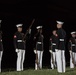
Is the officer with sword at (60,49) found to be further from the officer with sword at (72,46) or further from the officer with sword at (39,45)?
the officer with sword at (72,46)

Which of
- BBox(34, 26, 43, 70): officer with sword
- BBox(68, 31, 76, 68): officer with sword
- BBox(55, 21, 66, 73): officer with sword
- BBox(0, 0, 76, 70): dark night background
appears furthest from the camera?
BBox(0, 0, 76, 70): dark night background

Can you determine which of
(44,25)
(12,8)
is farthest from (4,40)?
(44,25)

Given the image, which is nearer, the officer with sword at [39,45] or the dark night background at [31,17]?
the officer with sword at [39,45]

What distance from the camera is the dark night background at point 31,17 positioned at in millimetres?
24094

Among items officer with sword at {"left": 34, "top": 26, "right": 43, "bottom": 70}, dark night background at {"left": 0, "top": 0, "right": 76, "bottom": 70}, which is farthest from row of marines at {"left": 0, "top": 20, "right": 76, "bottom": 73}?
dark night background at {"left": 0, "top": 0, "right": 76, "bottom": 70}

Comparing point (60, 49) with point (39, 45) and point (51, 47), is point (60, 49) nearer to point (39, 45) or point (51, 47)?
point (39, 45)

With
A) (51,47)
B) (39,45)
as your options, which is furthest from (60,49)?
(51,47)

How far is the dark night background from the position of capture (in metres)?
24.1

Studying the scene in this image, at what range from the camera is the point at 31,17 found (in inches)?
1005

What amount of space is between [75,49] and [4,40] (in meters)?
5.53

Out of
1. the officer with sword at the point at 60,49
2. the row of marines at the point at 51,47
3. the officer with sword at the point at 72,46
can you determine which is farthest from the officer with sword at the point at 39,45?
the officer with sword at the point at 60,49

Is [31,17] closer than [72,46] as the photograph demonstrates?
No

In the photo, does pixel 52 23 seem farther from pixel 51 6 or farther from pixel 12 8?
pixel 12 8

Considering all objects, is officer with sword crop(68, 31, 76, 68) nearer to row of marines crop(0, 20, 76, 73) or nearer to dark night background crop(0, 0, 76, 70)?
row of marines crop(0, 20, 76, 73)
